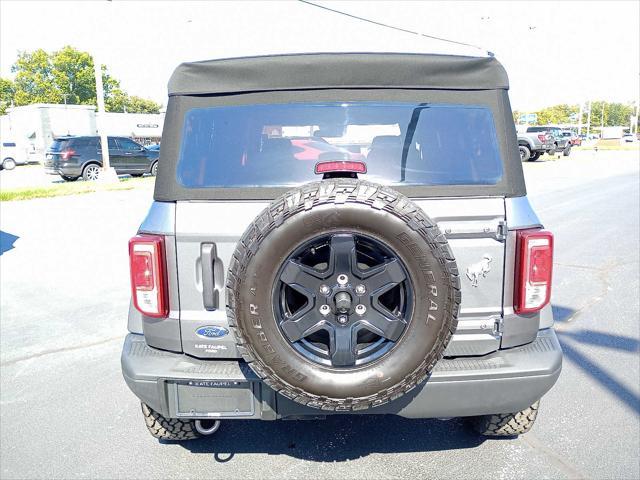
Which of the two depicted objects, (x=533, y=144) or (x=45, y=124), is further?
(x=45, y=124)

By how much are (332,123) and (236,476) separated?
6.19 feet

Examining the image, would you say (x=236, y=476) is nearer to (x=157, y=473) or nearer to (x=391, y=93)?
(x=157, y=473)

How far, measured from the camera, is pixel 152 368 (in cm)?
242

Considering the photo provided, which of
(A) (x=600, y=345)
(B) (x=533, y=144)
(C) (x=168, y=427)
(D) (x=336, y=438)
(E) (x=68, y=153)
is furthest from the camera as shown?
(B) (x=533, y=144)

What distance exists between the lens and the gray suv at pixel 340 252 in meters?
A: 2.13

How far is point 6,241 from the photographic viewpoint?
894 cm

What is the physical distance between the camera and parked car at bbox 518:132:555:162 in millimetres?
26078

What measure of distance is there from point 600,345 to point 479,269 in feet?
8.59

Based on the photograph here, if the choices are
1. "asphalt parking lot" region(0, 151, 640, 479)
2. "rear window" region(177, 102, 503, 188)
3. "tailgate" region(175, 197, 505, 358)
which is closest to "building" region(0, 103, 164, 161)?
"asphalt parking lot" region(0, 151, 640, 479)

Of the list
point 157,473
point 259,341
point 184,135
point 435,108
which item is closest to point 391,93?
point 435,108

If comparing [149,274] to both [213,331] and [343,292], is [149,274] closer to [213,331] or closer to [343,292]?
[213,331]

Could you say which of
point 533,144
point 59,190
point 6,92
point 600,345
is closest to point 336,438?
point 600,345

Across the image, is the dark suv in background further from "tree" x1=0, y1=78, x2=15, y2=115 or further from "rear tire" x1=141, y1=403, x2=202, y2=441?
"tree" x1=0, y1=78, x2=15, y2=115

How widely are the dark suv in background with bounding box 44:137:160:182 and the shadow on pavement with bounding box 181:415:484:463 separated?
1747 cm
